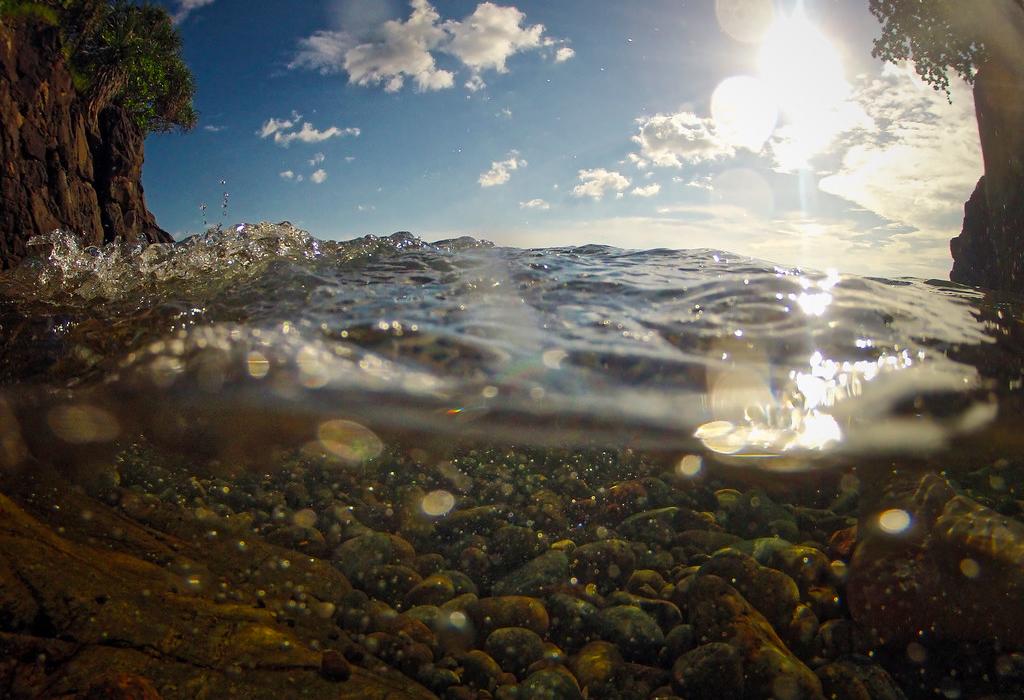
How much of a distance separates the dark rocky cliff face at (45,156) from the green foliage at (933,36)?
65.3 feet

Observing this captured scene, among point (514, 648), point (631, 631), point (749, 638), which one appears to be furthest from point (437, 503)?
point (749, 638)

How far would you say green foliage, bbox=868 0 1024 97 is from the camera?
14.6 metres

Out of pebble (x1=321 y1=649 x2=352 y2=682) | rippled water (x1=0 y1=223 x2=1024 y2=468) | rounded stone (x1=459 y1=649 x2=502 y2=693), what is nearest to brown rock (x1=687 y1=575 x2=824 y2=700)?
rounded stone (x1=459 y1=649 x2=502 y2=693)

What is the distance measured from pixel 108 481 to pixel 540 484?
321 cm

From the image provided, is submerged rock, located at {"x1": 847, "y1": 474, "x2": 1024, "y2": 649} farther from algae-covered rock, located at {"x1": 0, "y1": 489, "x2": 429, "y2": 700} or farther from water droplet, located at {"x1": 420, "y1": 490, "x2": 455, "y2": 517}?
water droplet, located at {"x1": 420, "y1": 490, "x2": 455, "y2": 517}

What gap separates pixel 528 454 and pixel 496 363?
1254mm

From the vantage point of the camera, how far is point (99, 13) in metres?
15.8

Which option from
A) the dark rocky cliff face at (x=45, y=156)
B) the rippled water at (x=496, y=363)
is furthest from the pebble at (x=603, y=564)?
the dark rocky cliff face at (x=45, y=156)

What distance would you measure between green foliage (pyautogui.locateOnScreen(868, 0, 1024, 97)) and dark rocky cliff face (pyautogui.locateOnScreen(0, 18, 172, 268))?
19.9 m

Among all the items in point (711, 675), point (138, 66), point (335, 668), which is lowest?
point (711, 675)

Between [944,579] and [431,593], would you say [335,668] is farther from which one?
[944,579]

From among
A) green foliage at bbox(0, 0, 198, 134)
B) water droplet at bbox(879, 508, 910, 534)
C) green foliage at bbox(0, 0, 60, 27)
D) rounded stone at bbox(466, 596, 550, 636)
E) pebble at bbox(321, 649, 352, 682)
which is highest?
green foliage at bbox(0, 0, 198, 134)

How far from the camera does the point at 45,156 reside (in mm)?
11742

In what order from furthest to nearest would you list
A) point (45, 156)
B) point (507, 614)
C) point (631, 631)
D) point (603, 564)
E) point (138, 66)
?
1. point (138, 66)
2. point (45, 156)
3. point (603, 564)
4. point (507, 614)
5. point (631, 631)
